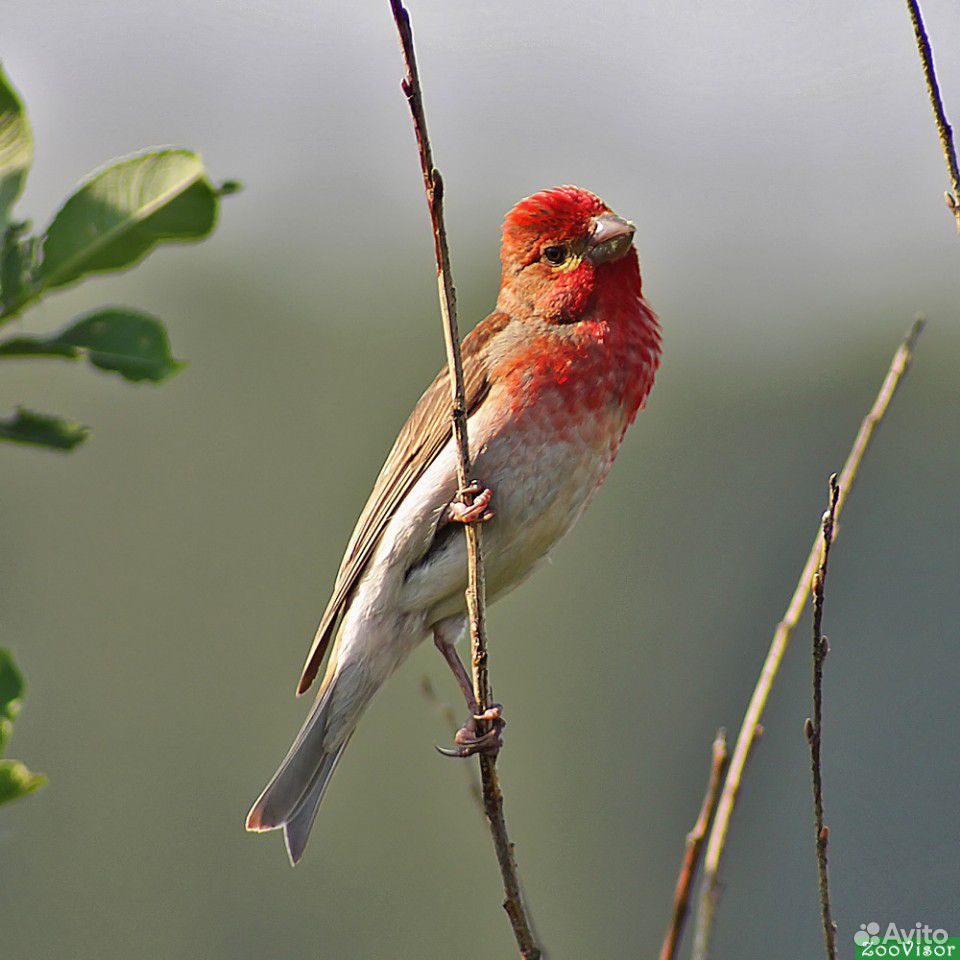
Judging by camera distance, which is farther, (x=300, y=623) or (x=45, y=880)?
(x=300, y=623)

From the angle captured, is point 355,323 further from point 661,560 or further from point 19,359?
point 19,359

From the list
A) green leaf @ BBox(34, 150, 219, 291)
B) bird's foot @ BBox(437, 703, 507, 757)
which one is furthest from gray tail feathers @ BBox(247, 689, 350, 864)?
green leaf @ BBox(34, 150, 219, 291)

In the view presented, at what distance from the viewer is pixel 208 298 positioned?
943 inches

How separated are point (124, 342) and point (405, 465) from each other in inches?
104

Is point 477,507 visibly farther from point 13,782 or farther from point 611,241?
point 13,782

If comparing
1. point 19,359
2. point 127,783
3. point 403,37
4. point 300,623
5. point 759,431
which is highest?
point 759,431

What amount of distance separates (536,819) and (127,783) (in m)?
4.93

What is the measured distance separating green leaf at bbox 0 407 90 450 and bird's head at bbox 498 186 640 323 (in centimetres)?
263

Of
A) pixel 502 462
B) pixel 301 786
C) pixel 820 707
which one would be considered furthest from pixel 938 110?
pixel 301 786

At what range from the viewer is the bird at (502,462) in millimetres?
3906

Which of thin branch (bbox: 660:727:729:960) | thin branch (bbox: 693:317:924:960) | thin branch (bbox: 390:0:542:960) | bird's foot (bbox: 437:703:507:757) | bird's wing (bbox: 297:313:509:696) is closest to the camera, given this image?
thin branch (bbox: 660:727:729:960)

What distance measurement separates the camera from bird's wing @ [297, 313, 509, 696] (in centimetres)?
414

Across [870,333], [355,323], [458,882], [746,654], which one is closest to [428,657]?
[458,882]

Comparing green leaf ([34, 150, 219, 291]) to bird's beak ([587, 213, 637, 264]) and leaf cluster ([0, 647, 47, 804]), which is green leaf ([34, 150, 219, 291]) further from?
bird's beak ([587, 213, 637, 264])
